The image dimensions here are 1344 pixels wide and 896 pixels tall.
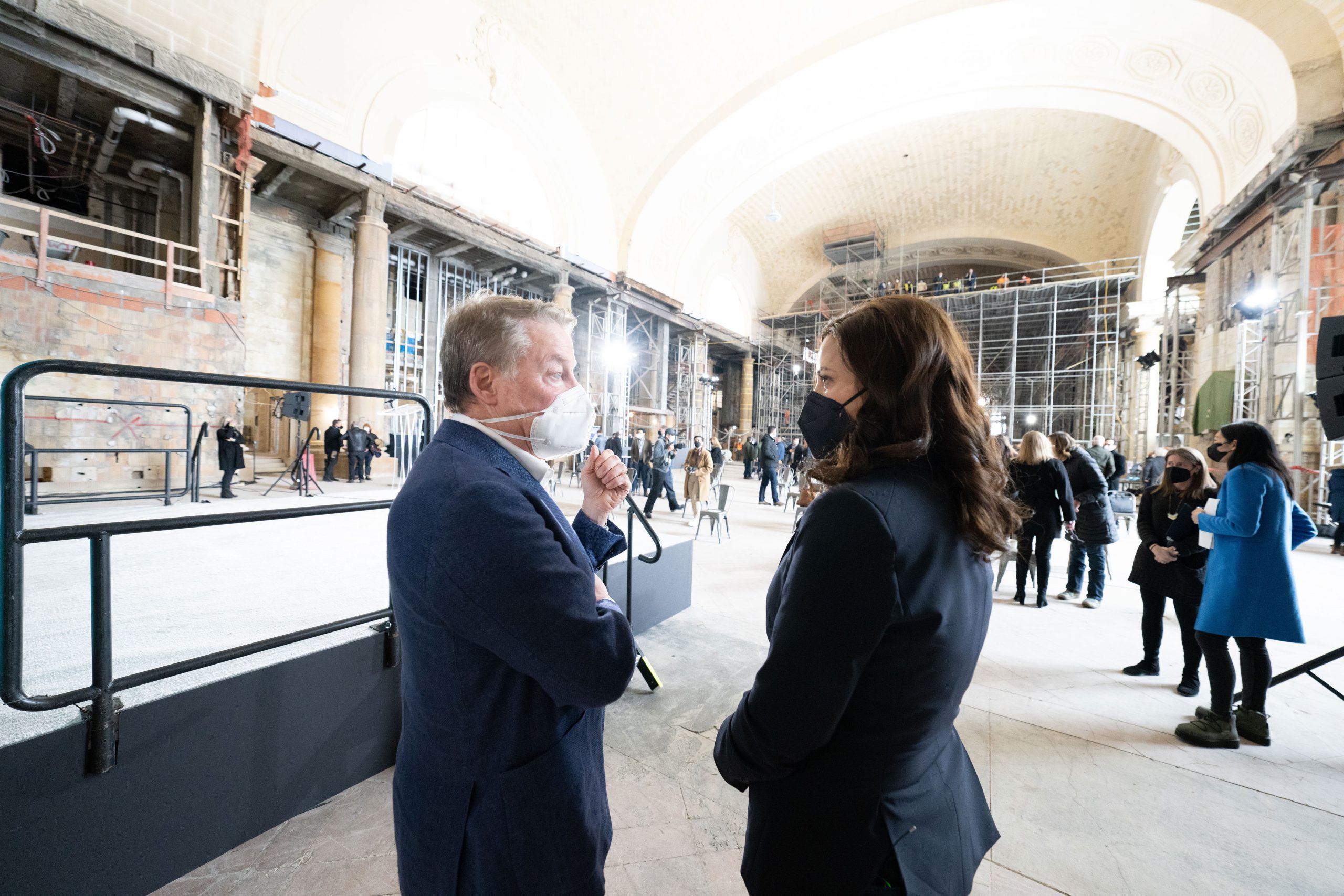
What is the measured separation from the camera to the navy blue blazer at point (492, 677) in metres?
0.83

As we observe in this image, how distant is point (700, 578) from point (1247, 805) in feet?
11.5

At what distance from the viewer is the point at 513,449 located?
1089 mm

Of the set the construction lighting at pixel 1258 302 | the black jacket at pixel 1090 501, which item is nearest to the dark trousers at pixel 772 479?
the black jacket at pixel 1090 501

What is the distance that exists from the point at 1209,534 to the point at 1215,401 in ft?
34.7

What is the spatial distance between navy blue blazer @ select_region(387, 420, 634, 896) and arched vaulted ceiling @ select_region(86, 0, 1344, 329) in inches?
423

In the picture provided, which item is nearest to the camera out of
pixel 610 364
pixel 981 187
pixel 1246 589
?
pixel 1246 589

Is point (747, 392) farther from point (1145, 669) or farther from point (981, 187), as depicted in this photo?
point (1145, 669)

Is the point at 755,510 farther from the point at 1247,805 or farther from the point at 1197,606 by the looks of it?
the point at 1247,805

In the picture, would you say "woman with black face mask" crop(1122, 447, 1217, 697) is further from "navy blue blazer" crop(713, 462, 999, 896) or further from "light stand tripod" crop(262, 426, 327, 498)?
"light stand tripod" crop(262, 426, 327, 498)

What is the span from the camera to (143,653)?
1.69 m

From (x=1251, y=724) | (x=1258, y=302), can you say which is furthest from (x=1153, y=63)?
(x=1251, y=724)

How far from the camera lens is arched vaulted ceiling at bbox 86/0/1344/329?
29.5 feet

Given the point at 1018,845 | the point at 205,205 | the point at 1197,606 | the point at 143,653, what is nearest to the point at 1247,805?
the point at 1018,845

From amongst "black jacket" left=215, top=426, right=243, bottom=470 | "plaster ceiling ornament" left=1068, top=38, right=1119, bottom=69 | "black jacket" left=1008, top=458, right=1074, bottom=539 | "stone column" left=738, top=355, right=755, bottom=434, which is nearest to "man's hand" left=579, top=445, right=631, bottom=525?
"black jacket" left=1008, top=458, right=1074, bottom=539
